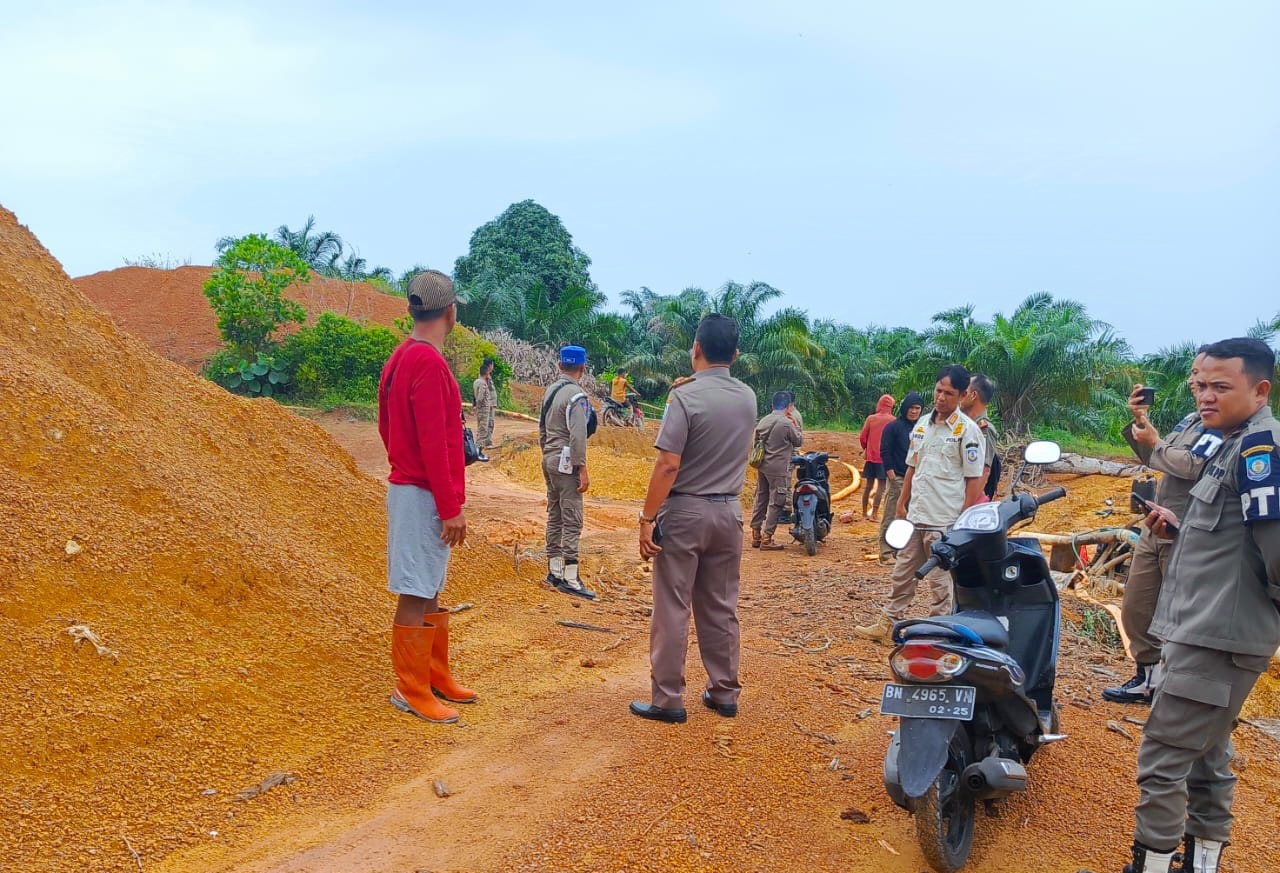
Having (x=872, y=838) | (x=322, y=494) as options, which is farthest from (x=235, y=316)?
(x=872, y=838)

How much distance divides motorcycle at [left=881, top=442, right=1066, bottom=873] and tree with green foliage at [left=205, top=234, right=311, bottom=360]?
62.1 feet

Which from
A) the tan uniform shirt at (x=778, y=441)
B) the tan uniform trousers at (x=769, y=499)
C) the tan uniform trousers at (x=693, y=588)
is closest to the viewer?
the tan uniform trousers at (x=693, y=588)

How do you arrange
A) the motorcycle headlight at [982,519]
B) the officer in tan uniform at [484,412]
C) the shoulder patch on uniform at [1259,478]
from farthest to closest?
the officer in tan uniform at [484,412] < the motorcycle headlight at [982,519] < the shoulder patch on uniform at [1259,478]

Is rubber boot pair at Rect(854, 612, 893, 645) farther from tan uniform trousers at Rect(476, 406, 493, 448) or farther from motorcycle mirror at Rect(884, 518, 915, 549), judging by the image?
tan uniform trousers at Rect(476, 406, 493, 448)

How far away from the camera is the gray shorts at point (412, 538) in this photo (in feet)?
14.2

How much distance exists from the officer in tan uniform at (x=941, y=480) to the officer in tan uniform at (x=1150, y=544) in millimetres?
962

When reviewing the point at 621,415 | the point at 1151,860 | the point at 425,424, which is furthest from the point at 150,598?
the point at 621,415

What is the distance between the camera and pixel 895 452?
33.9 ft

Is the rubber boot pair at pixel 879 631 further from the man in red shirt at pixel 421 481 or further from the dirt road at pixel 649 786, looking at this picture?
the man in red shirt at pixel 421 481

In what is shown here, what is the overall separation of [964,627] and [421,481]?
7.95 feet

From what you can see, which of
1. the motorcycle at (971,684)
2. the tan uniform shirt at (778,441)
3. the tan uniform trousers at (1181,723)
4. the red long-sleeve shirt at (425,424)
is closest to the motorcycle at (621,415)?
the tan uniform shirt at (778,441)

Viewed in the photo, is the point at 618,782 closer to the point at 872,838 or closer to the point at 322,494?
the point at 872,838

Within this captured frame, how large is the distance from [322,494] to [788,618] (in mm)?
3731

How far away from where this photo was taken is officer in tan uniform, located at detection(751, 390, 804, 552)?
1074 cm
